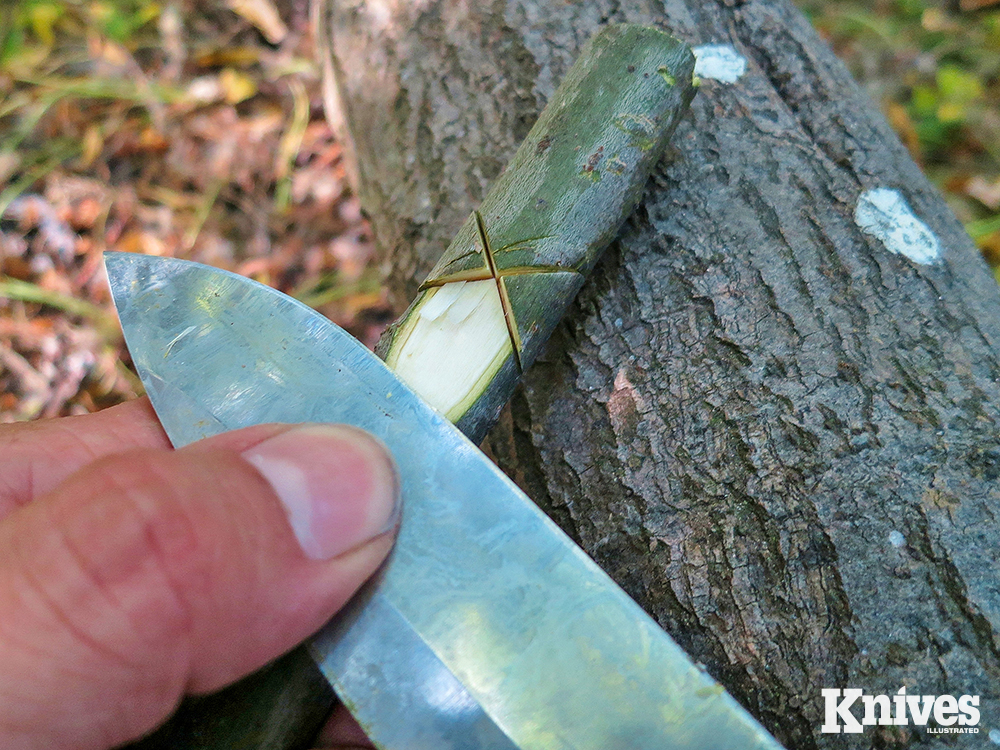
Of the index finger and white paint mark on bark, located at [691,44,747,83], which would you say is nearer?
the index finger

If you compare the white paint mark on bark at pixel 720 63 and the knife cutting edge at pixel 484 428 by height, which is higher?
the white paint mark on bark at pixel 720 63

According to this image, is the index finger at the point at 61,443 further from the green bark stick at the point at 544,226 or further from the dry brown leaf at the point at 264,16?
the dry brown leaf at the point at 264,16

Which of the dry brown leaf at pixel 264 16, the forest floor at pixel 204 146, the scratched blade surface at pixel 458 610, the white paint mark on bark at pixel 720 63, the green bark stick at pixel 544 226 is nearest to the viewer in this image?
the scratched blade surface at pixel 458 610

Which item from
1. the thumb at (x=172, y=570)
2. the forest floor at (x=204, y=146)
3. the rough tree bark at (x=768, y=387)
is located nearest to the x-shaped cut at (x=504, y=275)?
the rough tree bark at (x=768, y=387)

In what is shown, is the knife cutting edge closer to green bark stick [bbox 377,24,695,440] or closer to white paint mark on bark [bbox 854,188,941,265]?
green bark stick [bbox 377,24,695,440]

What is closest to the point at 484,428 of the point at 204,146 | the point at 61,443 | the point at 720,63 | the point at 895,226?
the point at 61,443

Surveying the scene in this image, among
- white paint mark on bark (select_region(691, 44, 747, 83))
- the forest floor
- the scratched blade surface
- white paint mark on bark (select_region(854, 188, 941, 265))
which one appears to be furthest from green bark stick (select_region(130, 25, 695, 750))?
the forest floor

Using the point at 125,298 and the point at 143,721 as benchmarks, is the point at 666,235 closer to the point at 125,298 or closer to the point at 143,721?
the point at 125,298
